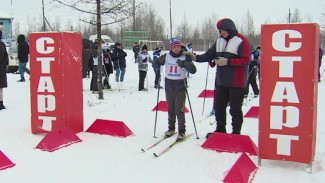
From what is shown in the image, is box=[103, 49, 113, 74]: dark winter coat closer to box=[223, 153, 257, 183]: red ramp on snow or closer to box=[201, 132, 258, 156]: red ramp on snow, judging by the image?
box=[201, 132, 258, 156]: red ramp on snow

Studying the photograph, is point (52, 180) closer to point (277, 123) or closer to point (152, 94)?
point (277, 123)

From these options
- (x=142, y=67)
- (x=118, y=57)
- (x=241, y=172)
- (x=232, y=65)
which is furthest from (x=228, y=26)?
(x=118, y=57)

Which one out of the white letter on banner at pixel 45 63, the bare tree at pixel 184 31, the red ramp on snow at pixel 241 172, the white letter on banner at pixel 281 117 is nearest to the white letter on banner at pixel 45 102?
the white letter on banner at pixel 45 63

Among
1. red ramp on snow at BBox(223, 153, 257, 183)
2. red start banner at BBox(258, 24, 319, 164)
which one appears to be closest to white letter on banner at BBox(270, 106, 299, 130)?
red start banner at BBox(258, 24, 319, 164)

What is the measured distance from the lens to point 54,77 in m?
6.27

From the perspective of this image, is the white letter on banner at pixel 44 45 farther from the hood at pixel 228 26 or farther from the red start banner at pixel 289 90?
the red start banner at pixel 289 90

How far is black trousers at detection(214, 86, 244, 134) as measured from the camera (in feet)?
18.3

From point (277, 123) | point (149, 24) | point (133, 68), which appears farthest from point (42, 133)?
point (149, 24)

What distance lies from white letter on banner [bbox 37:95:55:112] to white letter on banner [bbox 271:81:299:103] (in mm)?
3652

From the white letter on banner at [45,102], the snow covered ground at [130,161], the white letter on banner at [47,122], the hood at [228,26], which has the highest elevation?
the hood at [228,26]

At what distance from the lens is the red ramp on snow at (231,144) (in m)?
5.31

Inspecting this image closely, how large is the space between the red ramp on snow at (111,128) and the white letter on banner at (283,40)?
3027 millimetres

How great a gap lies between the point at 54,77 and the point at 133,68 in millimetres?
18012

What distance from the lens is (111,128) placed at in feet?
21.5
